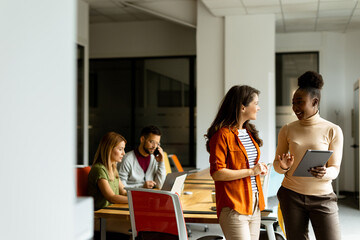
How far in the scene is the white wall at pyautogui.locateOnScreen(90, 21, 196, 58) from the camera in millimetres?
8812

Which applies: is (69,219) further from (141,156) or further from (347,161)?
(347,161)

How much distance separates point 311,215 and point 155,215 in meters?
0.92

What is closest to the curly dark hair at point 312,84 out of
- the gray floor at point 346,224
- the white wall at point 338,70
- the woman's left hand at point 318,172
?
the woman's left hand at point 318,172

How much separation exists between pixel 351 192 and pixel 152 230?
6.84 meters

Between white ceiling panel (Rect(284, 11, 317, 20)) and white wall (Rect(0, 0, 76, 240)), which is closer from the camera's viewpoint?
white wall (Rect(0, 0, 76, 240))

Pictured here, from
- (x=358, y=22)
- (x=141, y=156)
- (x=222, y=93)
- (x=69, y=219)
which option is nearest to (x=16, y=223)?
(x=69, y=219)

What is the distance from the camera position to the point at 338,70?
8.47m

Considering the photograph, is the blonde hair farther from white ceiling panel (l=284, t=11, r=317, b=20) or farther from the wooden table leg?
white ceiling panel (l=284, t=11, r=317, b=20)

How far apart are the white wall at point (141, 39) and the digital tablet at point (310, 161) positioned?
656 cm

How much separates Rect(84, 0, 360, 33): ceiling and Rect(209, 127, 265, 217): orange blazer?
470 centimetres

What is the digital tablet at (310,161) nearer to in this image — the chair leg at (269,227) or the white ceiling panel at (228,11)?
the chair leg at (269,227)

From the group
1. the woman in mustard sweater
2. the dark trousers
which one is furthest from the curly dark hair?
the dark trousers

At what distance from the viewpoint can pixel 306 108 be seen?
249 cm

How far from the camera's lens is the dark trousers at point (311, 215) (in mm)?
2369
